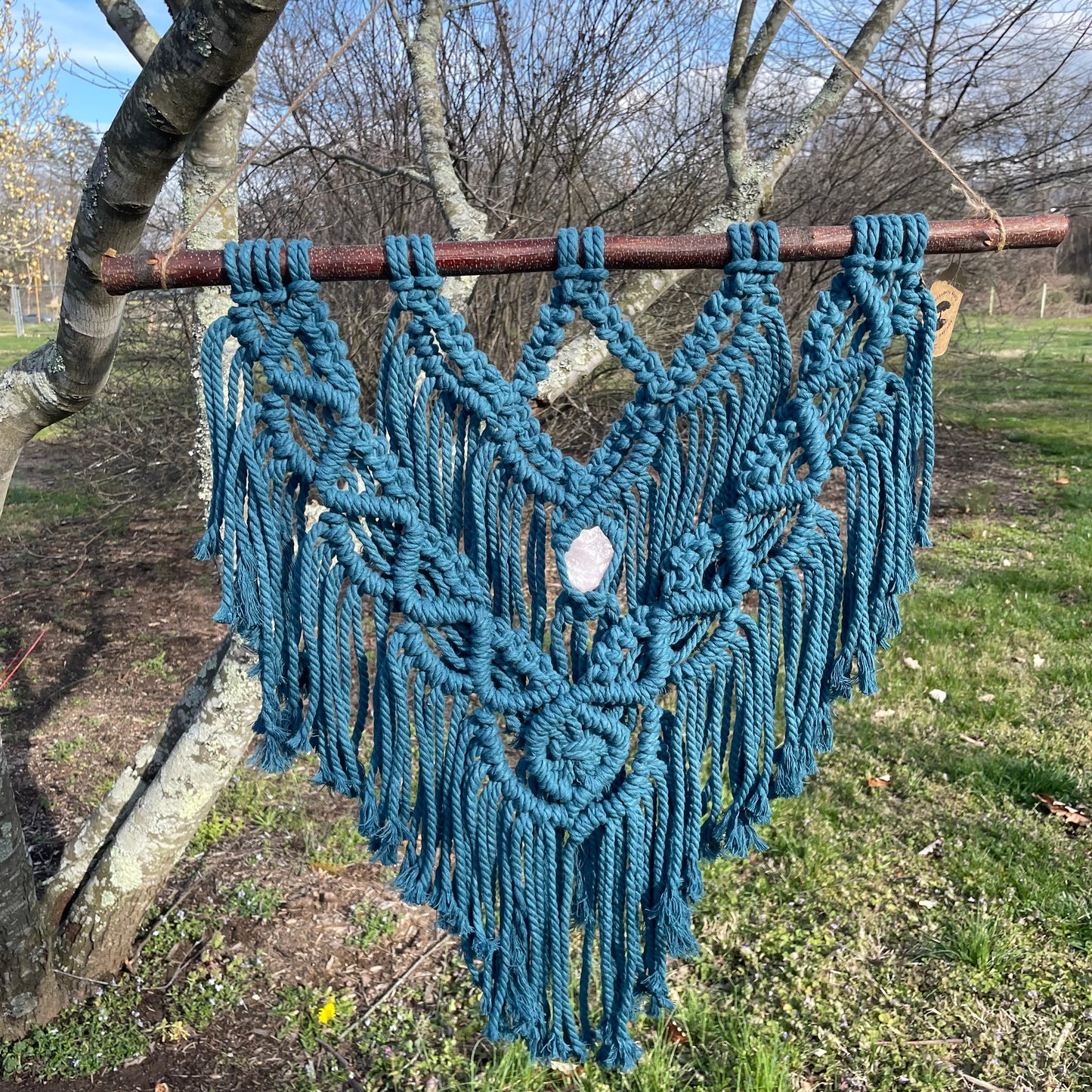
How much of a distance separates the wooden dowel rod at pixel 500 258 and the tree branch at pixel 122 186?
167mm

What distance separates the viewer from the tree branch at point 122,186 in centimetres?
105

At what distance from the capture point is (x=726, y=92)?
243cm

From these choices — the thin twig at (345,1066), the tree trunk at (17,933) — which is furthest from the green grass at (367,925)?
the tree trunk at (17,933)

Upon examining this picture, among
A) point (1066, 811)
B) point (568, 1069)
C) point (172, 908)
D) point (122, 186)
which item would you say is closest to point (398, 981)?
point (568, 1069)

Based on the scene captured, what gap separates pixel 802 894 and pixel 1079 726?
1.25 meters

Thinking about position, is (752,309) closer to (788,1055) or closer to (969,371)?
(788,1055)

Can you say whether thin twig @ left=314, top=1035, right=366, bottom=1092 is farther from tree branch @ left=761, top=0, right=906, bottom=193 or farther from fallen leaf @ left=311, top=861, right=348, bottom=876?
tree branch @ left=761, top=0, right=906, bottom=193

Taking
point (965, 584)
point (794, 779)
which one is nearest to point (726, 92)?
point (794, 779)

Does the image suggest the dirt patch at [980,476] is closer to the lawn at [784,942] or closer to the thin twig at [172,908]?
the lawn at [784,942]

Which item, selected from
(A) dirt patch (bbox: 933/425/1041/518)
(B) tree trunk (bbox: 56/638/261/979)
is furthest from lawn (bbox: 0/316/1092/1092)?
(A) dirt patch (bbox: 933/425/1041/518)

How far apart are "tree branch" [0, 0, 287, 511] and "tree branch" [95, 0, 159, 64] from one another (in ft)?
2.65

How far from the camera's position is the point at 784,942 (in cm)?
204

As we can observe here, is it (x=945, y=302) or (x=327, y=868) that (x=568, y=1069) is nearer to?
(x=327, y=868)

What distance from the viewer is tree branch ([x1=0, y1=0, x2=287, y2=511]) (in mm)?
1051
